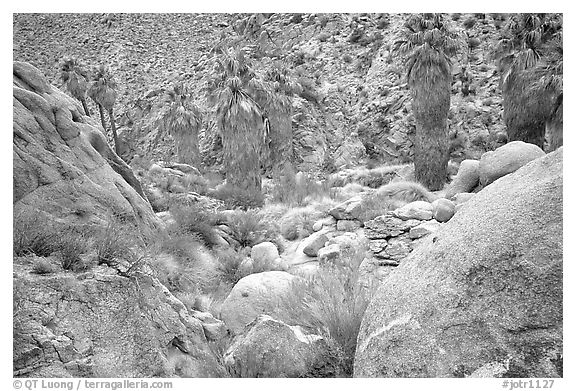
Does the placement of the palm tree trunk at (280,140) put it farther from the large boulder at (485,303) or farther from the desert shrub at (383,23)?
the large boulder at (485,303)

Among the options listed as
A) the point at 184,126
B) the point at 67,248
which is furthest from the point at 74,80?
the point at 67,248

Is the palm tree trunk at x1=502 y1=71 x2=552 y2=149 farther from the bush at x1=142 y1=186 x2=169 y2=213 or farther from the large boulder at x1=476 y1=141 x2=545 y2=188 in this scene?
the bush at x1=142 y1=186 x2=169 y2=213

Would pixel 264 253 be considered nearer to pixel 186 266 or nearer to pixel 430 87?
pixel 186 266

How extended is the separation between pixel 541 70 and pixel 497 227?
1605 centimetres

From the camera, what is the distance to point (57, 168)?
7.22m

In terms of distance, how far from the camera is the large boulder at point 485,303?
3023 mm

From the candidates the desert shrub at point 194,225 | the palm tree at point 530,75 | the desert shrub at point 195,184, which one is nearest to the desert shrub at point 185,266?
the desert shrub at point 194,225

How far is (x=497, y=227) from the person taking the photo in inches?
136

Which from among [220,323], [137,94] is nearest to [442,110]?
[220,323]

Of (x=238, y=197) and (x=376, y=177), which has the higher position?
(x=238, y=197)

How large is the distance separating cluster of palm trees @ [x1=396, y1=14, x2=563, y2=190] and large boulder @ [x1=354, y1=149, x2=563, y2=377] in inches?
584

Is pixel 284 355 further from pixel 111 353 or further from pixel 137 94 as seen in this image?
A: pixel 137 94

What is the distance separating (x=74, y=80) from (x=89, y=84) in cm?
269

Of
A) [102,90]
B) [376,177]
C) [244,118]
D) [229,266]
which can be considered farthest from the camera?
[102,90]
